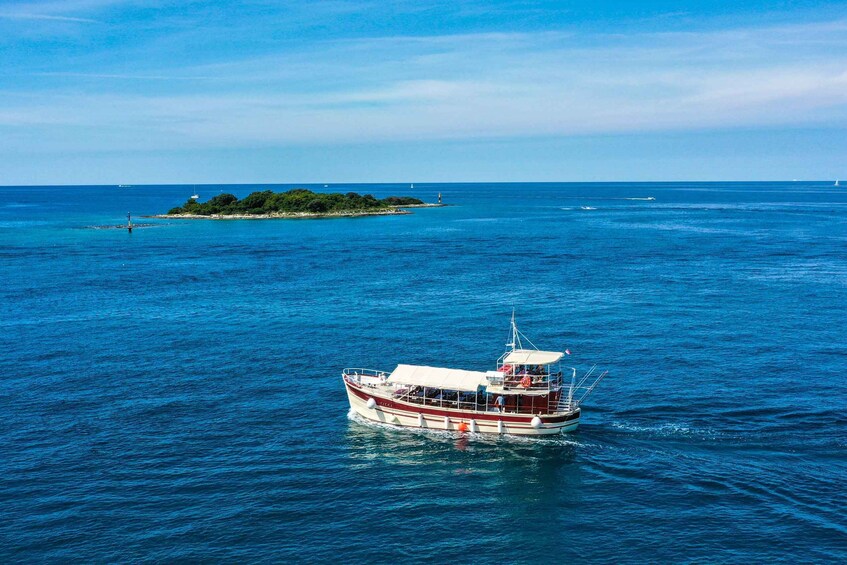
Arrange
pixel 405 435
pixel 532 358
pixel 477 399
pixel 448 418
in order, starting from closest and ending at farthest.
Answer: pixel 448 418, pixel 405 435, pixel 532 358, pixel 477 399

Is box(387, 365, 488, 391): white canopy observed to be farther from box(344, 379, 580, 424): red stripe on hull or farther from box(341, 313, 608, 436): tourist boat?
box(344, 379, 580, 424): red stripe on hull

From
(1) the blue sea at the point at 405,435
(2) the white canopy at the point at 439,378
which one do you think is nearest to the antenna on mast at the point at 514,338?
(1) the blue sea at the point at 405,435

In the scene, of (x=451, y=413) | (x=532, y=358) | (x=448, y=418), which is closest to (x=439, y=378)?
(x=451, y=413)

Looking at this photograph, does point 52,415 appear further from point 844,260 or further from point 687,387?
point 844,260

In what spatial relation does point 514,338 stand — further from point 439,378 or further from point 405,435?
point 405,435

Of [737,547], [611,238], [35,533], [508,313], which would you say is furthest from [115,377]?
[611,238]

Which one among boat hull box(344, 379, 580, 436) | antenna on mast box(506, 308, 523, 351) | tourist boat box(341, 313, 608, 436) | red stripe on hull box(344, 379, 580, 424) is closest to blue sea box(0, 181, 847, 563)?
boat hull box(344, 379, 580, 436)
